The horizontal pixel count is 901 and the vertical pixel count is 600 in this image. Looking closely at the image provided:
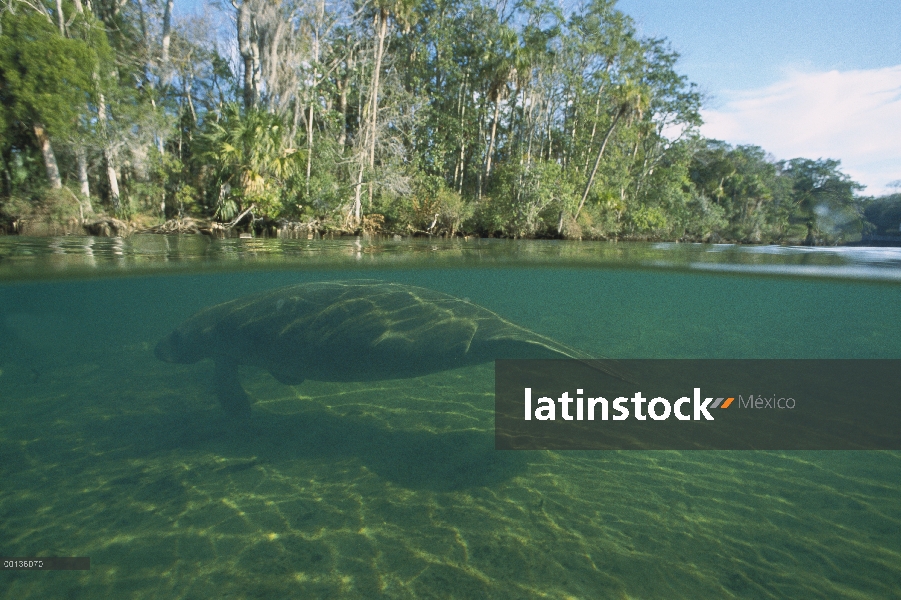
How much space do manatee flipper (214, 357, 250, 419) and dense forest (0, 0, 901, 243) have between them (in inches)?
507

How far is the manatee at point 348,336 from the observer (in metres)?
3.34

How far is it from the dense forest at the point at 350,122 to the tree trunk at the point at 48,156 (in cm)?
7

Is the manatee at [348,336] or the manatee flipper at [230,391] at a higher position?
the manatee at [348,336]

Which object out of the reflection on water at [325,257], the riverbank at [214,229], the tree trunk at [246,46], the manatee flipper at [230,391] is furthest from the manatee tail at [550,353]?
the tree trunk at [246,46]

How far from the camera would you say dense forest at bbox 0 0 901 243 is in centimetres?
1612

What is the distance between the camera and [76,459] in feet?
14.2

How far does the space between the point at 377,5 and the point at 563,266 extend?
17819 mm

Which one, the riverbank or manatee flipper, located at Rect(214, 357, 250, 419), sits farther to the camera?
the riverbank

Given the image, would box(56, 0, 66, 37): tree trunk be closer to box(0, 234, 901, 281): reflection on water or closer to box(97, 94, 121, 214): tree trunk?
box(97, 94, 121, 214): tree trunk

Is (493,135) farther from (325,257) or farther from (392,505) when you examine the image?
(392,505)

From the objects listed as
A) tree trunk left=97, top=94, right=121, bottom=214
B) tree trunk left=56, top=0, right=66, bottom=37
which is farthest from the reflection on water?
tree trunk left=56, top=0, right=66, bottom=37

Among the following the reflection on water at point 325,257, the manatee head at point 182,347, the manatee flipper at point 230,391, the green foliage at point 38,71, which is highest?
the green foliage at point 38,71

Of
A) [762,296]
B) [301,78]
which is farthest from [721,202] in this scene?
[301,78]

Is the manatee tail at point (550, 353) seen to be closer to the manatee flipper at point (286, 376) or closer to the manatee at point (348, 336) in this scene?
the manatee at point (348, 336)
